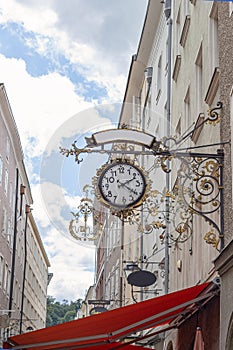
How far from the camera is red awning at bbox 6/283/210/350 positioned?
897 cm

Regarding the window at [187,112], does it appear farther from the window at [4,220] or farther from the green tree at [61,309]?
the green tree at [61,309]

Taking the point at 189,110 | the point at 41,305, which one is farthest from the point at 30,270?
the point at 189,110

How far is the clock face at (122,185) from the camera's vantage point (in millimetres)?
9852

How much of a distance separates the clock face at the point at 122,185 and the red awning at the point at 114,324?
1413 mm

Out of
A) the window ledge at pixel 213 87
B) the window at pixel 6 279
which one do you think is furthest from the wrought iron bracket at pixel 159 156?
the window at pixel 6 279

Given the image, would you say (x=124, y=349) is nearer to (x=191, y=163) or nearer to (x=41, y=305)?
(x=191, y=163)

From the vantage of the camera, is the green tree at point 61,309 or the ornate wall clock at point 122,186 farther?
the green tree at point 61,309

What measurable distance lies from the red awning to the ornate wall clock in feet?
4.61

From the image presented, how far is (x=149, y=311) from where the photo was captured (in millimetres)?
9094

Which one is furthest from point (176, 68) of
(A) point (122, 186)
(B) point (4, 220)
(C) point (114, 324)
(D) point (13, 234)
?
(D) point (13, 234)

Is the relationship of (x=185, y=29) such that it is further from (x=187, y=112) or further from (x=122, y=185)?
(x=122, y=185)

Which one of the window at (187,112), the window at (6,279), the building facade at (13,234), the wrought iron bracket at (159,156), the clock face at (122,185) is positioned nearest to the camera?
the wrought iron bracket at (159,156)

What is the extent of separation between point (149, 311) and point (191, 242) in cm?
451

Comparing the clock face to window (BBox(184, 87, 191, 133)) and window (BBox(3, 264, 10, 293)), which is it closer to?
window (BBox(184, 87, 191, 133))
